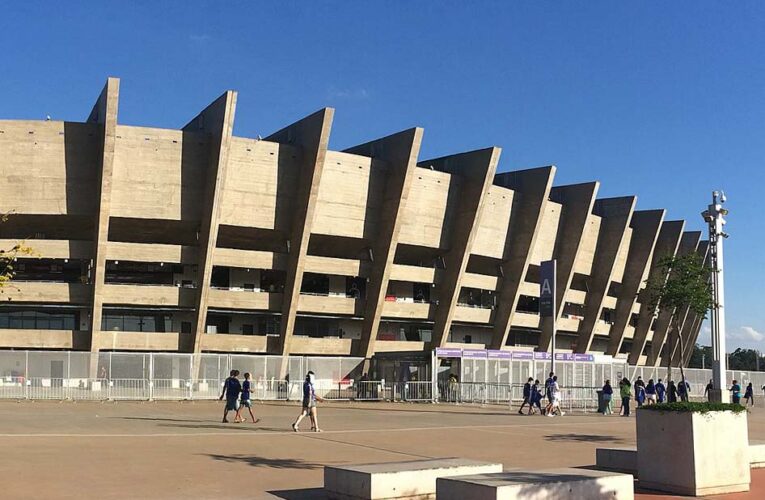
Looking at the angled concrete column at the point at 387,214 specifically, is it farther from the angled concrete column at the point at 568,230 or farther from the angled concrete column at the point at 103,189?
the angled concrete column at the point at 103,189

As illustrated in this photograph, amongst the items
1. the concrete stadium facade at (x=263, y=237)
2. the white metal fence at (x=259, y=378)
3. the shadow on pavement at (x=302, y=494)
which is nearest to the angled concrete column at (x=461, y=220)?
the concrete stadium facade at (x=263, y=237)

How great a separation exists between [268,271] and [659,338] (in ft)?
138

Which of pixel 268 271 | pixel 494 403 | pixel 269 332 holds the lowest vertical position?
pixel 494 403

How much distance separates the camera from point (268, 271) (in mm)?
54562

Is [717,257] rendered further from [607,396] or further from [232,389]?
[607,396]

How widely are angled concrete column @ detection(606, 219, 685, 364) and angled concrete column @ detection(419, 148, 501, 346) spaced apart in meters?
20.4

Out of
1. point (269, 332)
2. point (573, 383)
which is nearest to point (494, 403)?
point (573, 383)

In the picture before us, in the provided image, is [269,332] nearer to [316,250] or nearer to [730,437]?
[316,250]

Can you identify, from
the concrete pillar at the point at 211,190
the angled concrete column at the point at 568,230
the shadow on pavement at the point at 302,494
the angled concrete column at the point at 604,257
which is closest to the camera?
the shadow on pavement at the point at 302,494

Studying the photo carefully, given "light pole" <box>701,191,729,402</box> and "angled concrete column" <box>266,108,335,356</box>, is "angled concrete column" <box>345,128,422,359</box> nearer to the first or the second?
"angled concrete column" <box>266,108,335,356</box>

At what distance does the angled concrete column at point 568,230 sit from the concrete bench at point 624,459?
153 feet

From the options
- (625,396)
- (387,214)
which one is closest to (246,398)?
(625,396)

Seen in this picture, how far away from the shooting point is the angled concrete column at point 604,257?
65.9 m

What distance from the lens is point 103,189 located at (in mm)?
43500
